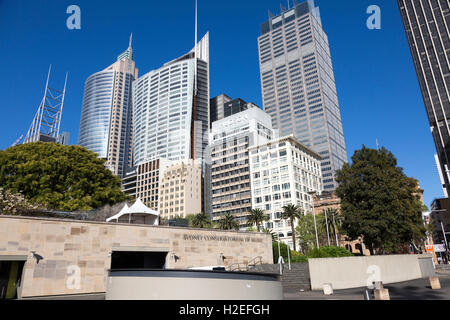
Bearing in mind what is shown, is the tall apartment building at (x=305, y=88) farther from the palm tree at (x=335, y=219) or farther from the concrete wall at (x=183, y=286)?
the concrete wall at (x=183, y=286)

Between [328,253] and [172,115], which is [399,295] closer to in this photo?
[328,253]

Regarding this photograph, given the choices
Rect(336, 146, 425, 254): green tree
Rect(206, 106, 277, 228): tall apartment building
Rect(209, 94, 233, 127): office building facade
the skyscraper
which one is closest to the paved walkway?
Rect(336, 146, 425, 254): green tree

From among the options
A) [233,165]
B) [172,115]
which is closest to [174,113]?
[172,115]

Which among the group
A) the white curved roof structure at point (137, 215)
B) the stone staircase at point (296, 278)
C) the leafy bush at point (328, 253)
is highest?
the white curved roof structure at point (137, 215)

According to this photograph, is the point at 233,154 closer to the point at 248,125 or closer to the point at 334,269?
the point at 248,125

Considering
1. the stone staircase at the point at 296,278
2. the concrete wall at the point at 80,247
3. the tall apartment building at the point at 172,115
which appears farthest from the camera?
the tall apartment building at the point at 172,115

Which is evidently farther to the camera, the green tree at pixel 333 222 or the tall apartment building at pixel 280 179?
the tall apartment building at pixel 280 179

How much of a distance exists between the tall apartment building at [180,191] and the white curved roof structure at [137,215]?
94.2 m

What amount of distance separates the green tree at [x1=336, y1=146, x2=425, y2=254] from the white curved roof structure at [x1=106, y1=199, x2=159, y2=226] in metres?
21.6

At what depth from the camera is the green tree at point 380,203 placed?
102 ft

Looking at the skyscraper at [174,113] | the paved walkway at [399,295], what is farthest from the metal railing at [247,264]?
the skyscraper at [174,113]
